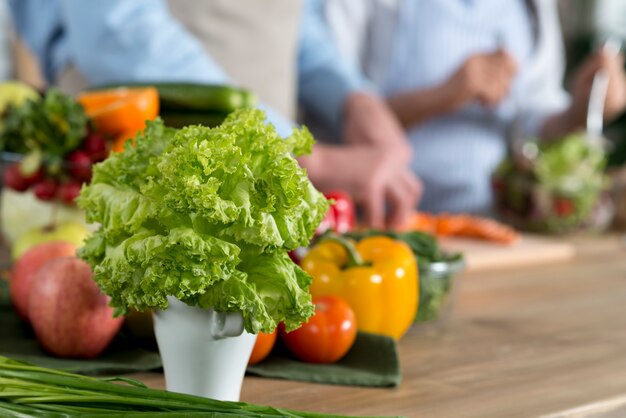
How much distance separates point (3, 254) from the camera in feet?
5.72

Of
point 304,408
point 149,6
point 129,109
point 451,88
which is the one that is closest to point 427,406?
point 304,408

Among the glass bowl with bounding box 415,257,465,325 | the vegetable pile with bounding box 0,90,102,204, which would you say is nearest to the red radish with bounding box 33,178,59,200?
the vegetable pile with bounding box 0,90,102,204

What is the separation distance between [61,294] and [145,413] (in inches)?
12.9

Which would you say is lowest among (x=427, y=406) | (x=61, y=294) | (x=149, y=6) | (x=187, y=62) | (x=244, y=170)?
(x=427, y=406)

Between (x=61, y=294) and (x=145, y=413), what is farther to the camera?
(x=61, y=294)

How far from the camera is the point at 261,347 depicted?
106 centimetres

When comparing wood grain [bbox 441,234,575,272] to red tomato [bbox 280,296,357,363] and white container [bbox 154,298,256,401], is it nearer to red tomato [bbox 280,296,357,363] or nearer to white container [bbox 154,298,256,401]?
red tomato [bbox 280,296,357,363]

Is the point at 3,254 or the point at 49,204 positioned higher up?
the point at 49,204

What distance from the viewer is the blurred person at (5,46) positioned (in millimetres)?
3475

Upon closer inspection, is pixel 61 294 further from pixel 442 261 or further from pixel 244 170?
pixel 442 261

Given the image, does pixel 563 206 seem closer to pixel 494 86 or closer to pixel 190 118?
pixel 494 86

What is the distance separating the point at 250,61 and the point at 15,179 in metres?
0.90

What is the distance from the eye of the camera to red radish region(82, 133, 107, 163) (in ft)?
4.61

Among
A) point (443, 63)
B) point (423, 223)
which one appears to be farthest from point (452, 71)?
point (423, 223)
